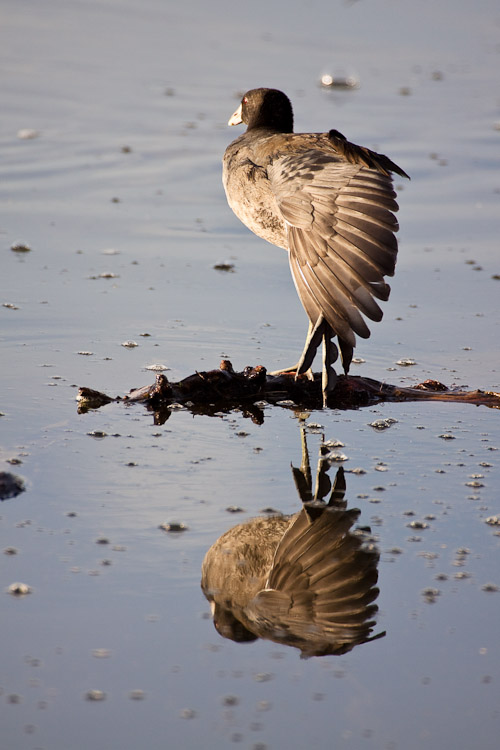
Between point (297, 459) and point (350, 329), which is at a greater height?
point (350, 329)

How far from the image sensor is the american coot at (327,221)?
13.4 ft

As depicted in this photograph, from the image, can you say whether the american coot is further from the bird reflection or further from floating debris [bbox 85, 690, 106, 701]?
floating debris [bbox 85, 690, 106, 701]

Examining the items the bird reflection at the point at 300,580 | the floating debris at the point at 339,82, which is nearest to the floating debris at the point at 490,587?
the bird reflection at the point at 300,580

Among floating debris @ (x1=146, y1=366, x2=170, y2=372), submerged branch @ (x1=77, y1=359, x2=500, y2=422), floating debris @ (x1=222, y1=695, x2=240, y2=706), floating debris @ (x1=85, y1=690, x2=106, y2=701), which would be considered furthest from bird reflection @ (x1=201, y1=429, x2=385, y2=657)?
floating debris @ (x1=146, y1=366, x2=170, y2=372)

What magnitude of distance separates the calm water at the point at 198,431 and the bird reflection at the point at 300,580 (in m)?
0.05

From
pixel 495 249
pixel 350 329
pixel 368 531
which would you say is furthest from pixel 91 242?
pixel 368 531

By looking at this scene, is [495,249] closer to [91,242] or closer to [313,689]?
[91,242]

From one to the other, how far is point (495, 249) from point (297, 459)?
3511 millimetres

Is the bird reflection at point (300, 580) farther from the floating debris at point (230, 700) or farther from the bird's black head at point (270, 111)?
the bird's black head at point (270, 111)

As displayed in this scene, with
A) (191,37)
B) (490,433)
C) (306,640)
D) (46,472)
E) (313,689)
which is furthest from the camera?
(191,37)

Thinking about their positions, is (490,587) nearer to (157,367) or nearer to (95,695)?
(95,695)

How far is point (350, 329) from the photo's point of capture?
4.08m

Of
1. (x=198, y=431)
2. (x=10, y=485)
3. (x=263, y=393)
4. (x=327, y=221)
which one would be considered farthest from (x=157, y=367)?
(x=10, y=485)

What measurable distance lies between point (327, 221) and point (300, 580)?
5.74 ft
